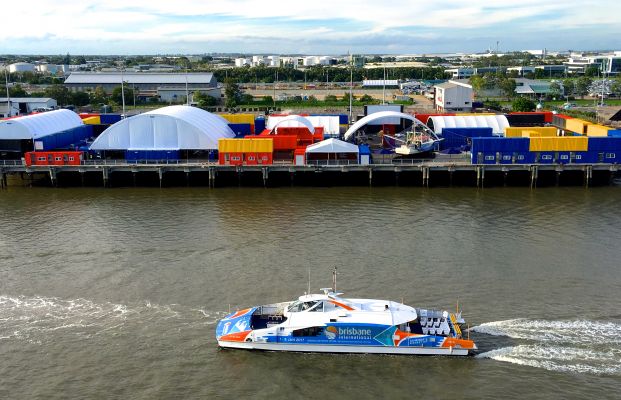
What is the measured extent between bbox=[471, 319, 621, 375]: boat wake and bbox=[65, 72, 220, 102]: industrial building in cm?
8824

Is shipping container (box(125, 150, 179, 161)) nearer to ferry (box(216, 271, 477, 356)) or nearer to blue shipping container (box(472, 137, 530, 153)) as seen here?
blue shipping container (box(472, 137, 530, 153))

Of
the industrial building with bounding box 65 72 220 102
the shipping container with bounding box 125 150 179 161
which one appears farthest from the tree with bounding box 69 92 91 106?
the shipping container with bounding box 125 150 179 161

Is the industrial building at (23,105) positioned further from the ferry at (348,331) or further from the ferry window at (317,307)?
the ferry window at (317,307)

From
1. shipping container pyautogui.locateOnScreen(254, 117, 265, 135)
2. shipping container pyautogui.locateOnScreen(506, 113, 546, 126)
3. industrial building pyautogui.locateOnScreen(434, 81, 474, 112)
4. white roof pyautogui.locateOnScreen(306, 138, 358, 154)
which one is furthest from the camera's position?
industrial building pyautogui.locateOnScreen(434, 81, 474, 112)

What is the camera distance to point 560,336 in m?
21.0

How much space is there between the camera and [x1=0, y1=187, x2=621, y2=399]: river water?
62.5ft

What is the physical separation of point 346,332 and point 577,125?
1739 inches

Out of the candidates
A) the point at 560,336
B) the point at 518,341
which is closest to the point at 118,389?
the point at 518,341

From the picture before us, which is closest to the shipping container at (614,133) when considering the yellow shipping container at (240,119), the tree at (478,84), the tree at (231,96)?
the yellow shipping container at (240,119)

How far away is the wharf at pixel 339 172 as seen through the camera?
4394 centimetres

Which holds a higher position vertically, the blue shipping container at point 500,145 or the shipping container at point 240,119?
the shipping container at point 240,119

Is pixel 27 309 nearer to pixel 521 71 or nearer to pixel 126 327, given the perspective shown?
pixel 126 327

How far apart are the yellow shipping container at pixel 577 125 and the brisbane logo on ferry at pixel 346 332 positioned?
137 feet

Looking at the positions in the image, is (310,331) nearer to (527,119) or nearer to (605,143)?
(605,143)
